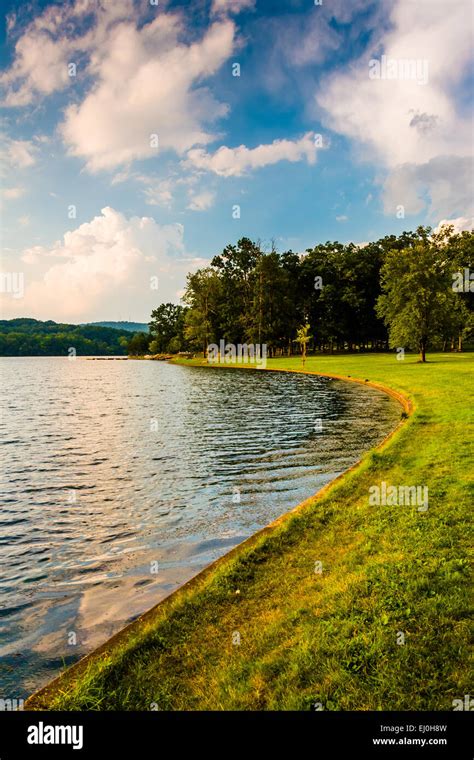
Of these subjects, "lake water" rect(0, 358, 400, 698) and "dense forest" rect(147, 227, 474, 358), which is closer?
"lake water" rect(0, 358, 400, 698)

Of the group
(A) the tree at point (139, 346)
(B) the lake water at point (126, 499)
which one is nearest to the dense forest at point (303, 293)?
(A) the tree at point (139, 346)

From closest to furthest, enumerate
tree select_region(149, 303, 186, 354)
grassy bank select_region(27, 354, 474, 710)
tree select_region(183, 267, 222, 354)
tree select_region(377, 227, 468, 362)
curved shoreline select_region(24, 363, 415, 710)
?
grassy bank select_region(27, 354, 474, 710) < curved shoreline select_region(24, 363, 415, 710) < tree select_region(377, 227, 468, 362) < tree select_region(183, 267, 222, 354) < tree select_region(149, 303, 186, 354)

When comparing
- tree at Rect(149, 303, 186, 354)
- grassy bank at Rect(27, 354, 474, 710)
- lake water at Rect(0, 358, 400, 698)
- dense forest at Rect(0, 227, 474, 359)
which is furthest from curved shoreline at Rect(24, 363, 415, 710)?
tree at Rect(149, 303, 186, 354)

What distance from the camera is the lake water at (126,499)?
22.7 ft

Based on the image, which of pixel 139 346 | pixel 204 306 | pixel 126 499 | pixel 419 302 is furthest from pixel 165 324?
pixel 126 499

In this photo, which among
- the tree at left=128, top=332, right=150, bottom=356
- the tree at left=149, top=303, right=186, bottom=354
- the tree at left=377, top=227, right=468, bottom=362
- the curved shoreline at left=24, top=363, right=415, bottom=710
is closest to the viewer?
the curved shoreline at left=24, top=363, right=415, bottom=710

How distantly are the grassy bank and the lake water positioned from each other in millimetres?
1224

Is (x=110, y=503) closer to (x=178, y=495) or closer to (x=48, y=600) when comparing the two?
(x=178, y=495)

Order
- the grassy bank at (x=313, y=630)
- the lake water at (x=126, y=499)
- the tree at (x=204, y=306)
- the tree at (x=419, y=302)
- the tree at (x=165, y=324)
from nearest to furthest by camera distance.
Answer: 1. the grassy bank at (x=313, y=630)
2. the lake water at (x=126, y=499)
3. the tree at (x=419, y=302)
4. the tree at (x=204, y=306)
5. the tree at (x=165, y=324)

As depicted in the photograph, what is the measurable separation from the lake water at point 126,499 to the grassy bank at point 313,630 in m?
1.22

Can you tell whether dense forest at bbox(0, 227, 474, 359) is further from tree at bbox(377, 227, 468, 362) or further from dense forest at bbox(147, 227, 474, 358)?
tree at bbox(377, 227, 468, 362)

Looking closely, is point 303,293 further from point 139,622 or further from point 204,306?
point 139,622

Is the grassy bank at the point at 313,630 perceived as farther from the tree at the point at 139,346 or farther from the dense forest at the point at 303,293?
the tree at the point at 139,346

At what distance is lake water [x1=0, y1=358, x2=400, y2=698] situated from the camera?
6934 millimetres
